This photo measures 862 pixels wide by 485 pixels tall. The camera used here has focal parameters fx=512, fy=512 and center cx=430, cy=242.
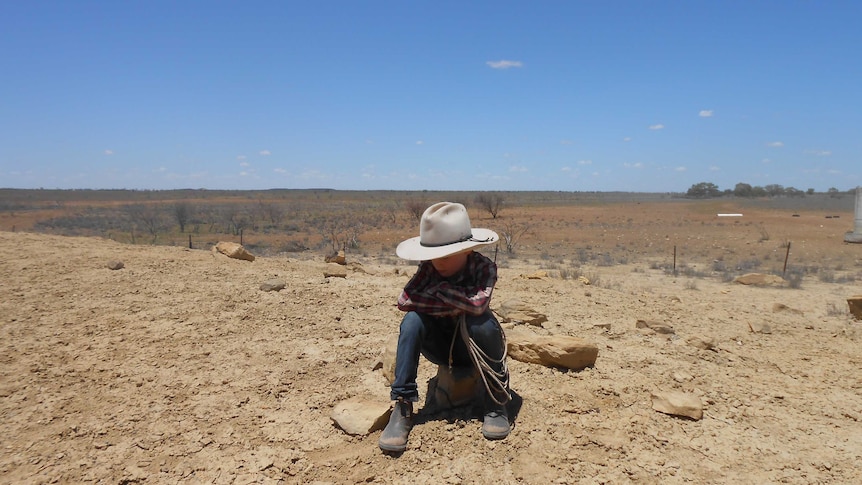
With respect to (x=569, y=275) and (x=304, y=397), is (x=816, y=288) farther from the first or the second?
(x=304, y=397)

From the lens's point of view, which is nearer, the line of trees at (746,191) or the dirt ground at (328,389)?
the dirt ground at (328,389)

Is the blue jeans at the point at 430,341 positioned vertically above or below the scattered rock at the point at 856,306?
above

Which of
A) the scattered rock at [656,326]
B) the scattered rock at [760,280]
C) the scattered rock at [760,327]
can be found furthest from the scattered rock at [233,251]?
the scattered rock at [760,280]

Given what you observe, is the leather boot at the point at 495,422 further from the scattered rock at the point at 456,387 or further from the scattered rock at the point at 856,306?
the scattered rock at the point at 856,306

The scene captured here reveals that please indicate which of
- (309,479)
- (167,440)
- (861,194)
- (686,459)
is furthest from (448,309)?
(861,194)

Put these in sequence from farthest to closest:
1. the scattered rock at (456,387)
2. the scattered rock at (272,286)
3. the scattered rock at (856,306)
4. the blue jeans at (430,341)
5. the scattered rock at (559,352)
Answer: the scattered rock at (856,306), the scattered rock at (272,286), the scattered rock at (559,352), the scattered rock at (456,387), the blue jeans at (430,341)

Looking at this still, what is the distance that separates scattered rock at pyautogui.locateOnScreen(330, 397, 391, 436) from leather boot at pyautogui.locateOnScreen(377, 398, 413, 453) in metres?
0.11

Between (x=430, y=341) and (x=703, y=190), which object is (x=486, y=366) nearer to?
(x=430, y=341)

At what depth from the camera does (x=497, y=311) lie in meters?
4.81

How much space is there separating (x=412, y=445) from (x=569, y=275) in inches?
330

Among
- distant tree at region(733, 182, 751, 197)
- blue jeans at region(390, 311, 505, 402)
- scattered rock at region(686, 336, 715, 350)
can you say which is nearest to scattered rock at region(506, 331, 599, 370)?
blue jeans at region(390, 311, 505, 402)

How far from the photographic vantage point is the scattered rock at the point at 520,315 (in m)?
4.54

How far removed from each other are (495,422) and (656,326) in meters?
2.69

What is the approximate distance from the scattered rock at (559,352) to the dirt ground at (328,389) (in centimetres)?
7
